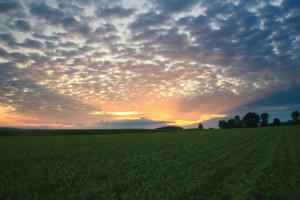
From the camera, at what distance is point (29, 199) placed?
5.96 m

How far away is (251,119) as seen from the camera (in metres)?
143

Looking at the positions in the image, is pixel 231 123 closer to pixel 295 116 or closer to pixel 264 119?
pixel 264 119

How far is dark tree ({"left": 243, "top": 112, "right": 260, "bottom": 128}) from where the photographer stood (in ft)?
464

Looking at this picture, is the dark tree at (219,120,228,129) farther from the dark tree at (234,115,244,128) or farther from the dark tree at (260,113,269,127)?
the dark tree at (260,113,269,127)

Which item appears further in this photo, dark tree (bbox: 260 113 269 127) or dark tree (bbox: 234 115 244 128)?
dark tree (bbox: 234 115 244 128)

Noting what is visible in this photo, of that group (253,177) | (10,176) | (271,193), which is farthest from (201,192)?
(10,176)

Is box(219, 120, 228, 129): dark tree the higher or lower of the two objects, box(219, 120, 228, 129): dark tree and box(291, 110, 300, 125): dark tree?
the lower

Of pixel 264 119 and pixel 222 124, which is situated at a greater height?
pixel 264 119

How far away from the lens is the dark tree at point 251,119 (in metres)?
141

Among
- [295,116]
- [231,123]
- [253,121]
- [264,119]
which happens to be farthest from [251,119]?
[295,116]

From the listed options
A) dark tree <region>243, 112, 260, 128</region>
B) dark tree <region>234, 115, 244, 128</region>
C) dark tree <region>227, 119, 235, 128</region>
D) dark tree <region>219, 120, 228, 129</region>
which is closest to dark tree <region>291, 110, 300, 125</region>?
dark tree <region>243, 112, 260, 128</region>

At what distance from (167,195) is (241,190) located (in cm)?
319

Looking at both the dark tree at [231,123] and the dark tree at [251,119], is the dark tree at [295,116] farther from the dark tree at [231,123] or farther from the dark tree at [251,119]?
the dark tree at [231,123]

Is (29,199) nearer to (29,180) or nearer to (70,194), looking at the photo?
(70,194)
